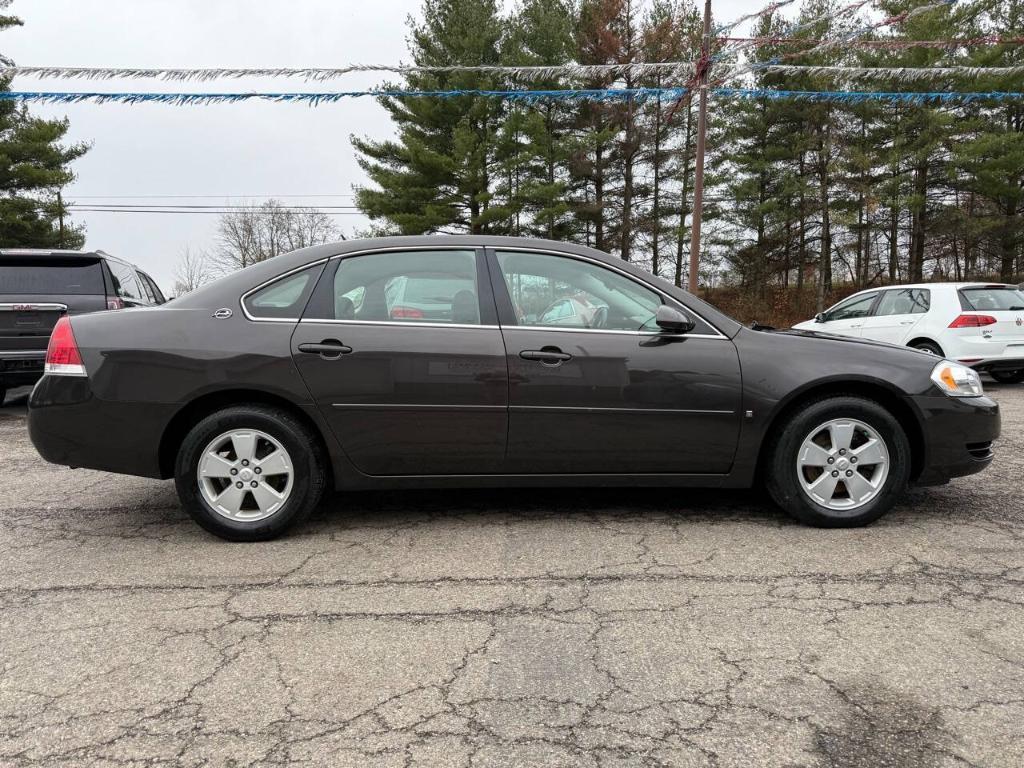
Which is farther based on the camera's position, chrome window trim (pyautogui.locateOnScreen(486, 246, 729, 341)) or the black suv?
the black suv

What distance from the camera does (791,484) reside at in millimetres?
3471

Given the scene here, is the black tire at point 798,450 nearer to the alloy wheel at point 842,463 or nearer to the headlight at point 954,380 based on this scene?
the alloy wheel at point 842,463

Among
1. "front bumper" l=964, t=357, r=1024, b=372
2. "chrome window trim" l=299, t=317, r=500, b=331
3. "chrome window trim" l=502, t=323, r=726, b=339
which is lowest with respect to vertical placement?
"front bumper" l=964, t=357, r=1024, b=372

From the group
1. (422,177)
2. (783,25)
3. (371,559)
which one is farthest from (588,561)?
(783,25)

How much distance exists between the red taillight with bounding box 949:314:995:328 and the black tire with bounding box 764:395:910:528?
655 centimetres

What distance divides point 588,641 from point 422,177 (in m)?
22.6

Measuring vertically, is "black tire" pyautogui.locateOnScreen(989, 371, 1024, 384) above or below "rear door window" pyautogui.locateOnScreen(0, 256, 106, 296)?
below

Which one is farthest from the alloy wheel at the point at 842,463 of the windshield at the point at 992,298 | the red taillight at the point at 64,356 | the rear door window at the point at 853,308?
the rear door window at the point at 853,308

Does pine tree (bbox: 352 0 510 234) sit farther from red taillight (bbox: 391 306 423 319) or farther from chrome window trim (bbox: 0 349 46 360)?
red taillight (bbox: 391 306 423 319)

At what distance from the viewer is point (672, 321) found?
11.1ft

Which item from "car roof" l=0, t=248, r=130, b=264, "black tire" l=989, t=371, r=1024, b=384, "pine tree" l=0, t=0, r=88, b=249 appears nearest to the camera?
"car roof" l=0, t=248, r=130, b=264

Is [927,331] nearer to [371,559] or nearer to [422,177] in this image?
[371,559]

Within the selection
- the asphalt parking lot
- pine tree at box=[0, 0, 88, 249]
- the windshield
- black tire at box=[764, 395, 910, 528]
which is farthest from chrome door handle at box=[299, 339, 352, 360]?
pine tree at box=[0, 0, 88, 249]

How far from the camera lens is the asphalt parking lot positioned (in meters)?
1.84
